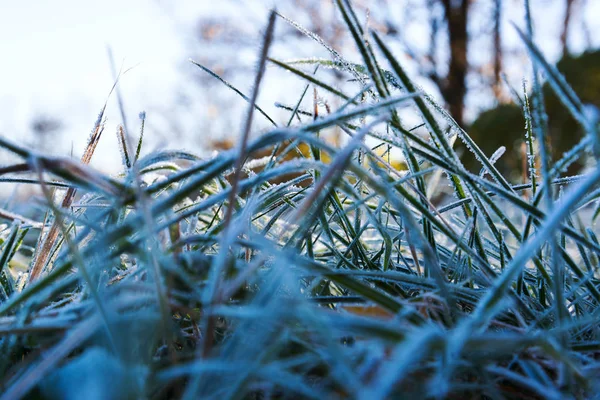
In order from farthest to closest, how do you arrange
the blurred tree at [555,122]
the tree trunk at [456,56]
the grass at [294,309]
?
1. the tree trunk at [456,56]
2. the blurred tree at [555,122]
3. the grass at [294,309]

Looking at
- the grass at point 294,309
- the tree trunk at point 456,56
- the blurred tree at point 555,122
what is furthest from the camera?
the tree trunk at point 456,56

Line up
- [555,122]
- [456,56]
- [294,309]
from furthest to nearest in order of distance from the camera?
[456,56], [555,122], [294,309]

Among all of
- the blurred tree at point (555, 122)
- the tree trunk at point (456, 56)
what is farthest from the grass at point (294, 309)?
the tree trunk at point (456, 56)

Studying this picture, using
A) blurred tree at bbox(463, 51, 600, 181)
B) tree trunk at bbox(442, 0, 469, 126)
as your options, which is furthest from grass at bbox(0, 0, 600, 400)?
tree trunk at bbox(442, 0, 469, 126)

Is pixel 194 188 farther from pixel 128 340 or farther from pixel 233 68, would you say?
pixel 233 68

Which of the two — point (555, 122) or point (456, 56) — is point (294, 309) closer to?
point (555, 122)

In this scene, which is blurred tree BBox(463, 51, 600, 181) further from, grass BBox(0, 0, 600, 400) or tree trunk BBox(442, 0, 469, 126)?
grass BBox(0, 0, 600, 400)

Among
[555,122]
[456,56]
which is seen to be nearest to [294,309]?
[555,122]

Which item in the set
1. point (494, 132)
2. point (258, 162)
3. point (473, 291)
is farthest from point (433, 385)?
point (494, 132)

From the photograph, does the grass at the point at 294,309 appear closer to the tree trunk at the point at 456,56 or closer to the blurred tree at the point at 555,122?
the blurred tree at the point at 555,122

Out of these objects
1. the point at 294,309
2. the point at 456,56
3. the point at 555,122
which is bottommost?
the point at 555,122

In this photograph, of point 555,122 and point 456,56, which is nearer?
point 555,122

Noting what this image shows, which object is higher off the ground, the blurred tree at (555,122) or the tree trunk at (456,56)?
the tree trunk at (456,56)
